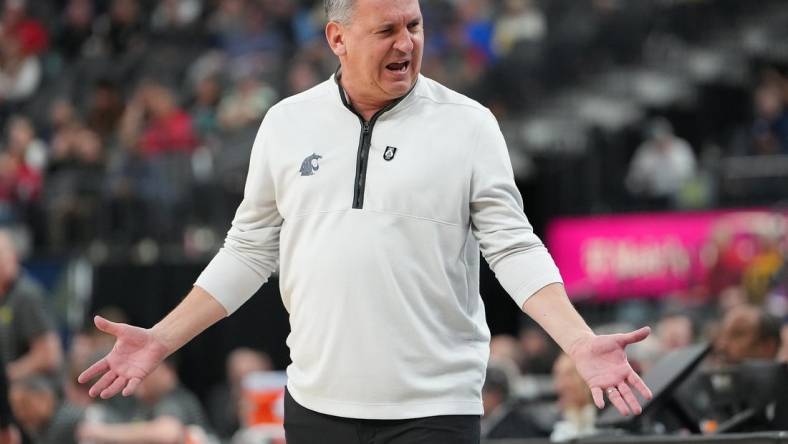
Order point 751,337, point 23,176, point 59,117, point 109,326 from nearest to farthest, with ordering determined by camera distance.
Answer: point 109,326 < point 751,337 < point 23,176 < point 59,117

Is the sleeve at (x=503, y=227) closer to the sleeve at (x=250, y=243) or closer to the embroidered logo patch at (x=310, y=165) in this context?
the embroidered logo patch at (x=310, y=165)

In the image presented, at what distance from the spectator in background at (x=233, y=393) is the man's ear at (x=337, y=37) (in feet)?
23.7

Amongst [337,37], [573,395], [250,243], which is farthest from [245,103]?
[337,37]

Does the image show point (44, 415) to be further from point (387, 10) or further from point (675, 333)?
point (387, 10)

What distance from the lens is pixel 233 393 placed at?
469 inches

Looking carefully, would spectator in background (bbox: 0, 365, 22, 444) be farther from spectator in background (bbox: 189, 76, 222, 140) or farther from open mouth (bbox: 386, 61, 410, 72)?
spectator in background (bbox: 189, 76, 222, 140)

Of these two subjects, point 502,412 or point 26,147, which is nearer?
point 502,412

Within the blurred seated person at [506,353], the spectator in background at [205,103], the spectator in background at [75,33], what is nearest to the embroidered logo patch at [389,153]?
the blurred seated person at [506,353]

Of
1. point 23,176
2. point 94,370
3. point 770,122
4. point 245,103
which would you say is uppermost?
point 94,370

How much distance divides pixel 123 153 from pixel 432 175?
12133 mm

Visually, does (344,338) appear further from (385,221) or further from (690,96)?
(690,96)

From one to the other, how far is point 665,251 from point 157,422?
18.7 ft

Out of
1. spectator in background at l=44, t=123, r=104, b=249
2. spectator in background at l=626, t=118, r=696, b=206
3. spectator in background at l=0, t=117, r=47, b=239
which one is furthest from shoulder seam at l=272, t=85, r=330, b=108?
spectator in background at l=0, t=117, r=47, b=239

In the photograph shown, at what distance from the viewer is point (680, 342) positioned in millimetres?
9734
